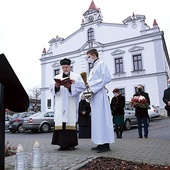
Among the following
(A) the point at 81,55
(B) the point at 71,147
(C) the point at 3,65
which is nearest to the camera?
(C) the point at 3,65

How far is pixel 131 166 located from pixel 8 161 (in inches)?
92.2

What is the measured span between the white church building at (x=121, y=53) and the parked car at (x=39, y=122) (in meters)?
15.9

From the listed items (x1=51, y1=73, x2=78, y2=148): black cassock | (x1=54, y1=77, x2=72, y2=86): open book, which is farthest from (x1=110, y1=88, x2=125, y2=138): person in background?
(x1=54, y1=77, x2=72, y2=86): open book

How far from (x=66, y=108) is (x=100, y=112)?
1.00m

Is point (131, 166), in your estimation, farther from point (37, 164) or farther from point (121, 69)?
point (121, 69)

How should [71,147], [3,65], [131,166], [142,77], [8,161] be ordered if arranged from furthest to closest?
[142,77], [71,147], [8,161], [131,166], [3,65]

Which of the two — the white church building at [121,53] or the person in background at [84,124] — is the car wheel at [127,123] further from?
the white church building at [121,53]

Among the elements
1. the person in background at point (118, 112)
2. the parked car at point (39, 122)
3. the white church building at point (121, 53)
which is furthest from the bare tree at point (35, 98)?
the person in background at point (118, 112)

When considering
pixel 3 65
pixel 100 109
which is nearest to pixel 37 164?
pixel 3 65

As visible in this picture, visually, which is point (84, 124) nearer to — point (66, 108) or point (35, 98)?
point (66, 108)

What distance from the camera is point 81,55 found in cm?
3509

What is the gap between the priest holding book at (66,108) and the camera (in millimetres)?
5781

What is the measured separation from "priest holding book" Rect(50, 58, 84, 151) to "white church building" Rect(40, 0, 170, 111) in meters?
23.7

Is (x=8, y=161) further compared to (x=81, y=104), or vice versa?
(x=81, y=104)
